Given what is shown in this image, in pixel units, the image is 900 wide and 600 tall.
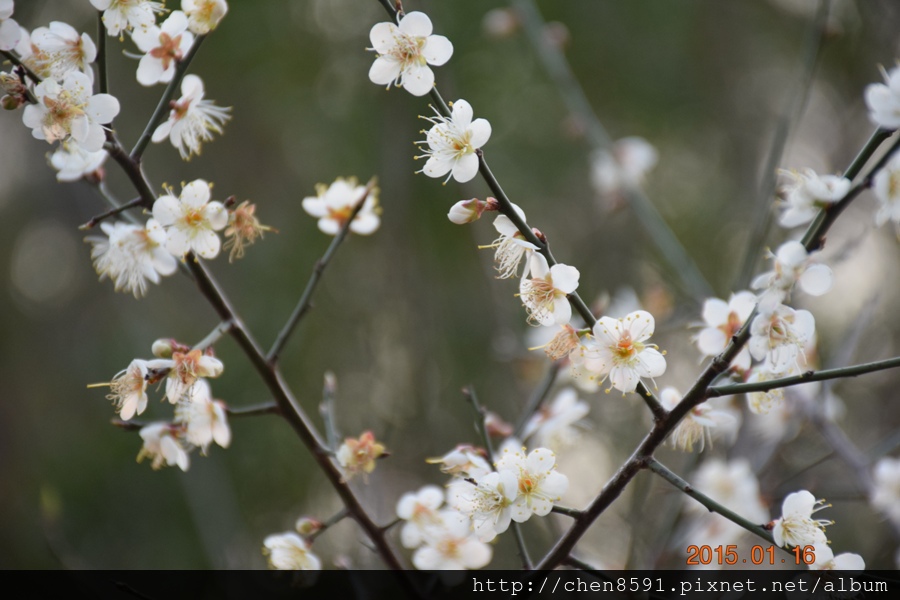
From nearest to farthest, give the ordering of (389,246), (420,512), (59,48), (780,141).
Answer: (59,48)
(420,512)
(780,141)
(389,246)

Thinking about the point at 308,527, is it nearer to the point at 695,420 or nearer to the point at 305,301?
the point at 305,301

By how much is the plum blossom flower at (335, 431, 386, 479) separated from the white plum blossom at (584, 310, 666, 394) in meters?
0.38

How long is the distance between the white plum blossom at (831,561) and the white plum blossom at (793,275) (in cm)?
37

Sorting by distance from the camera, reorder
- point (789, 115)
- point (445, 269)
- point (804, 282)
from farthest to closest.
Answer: point (445, 269), point (789, 115), point (804, 282)

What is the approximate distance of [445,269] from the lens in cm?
378

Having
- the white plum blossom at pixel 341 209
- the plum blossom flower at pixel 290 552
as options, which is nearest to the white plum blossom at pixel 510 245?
the white plum blossom at pixel 341 209

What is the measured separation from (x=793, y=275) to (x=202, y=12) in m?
0.92

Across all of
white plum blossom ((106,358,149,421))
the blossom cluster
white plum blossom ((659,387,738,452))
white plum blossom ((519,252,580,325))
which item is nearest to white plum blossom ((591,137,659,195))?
white plum blossom ((659,387,738,452))

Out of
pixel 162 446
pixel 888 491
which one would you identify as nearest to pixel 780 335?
pixel 162 446

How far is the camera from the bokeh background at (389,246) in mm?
3000

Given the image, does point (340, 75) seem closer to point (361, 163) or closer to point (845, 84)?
point (361, 163)

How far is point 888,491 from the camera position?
1.87 meters

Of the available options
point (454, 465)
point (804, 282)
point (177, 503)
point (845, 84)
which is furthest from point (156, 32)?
point (845, 84)

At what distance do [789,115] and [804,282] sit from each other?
1.11m
